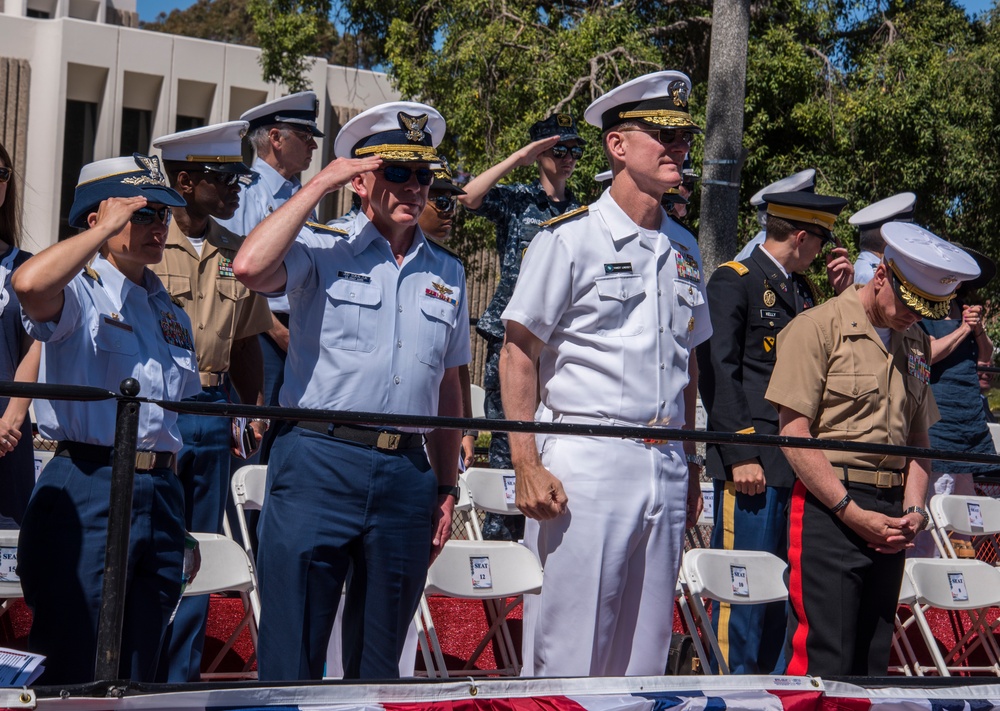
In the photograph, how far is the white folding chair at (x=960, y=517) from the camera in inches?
231

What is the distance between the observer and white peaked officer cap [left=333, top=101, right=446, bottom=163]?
11.4 feet

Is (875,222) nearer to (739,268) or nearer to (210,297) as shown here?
(739,268)

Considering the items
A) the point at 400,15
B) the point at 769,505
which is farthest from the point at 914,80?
the point at 769,505

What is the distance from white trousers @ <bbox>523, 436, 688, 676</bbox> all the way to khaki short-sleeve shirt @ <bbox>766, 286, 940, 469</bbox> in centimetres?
61

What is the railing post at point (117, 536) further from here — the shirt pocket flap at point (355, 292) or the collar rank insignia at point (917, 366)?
the collar rank insignia at point (917, 366)

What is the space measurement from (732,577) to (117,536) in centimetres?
235

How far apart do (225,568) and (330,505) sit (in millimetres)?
981

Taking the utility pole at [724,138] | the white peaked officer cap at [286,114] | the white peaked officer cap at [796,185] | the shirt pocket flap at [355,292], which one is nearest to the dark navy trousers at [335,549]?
the shirt pocket flap at [355,292]

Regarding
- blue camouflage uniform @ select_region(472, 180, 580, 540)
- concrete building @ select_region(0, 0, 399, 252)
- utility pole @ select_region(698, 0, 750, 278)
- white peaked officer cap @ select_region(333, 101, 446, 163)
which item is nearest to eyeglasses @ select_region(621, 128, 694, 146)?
white peaked officer cap @ select_region(333, 101, 446, 163)

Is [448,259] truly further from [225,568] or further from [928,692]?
[928,692]

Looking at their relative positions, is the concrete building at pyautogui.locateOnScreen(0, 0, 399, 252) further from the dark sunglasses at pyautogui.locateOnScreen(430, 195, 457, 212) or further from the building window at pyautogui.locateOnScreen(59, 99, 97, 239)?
the dark sunglasses at pyautogui.locateOnScreen(430, 195, 457, 212)

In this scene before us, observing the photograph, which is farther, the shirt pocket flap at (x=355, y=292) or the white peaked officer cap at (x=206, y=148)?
the white peaked officer cap at (x=206, y=148)

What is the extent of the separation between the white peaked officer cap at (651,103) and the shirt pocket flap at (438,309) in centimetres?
78

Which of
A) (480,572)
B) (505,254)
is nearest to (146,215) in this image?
(480,572)
